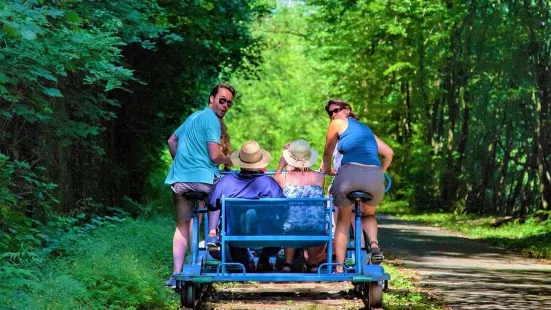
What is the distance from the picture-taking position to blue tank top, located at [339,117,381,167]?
36.6 ft

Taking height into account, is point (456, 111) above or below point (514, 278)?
above

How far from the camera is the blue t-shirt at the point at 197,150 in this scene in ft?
36.9

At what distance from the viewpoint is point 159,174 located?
34156mm

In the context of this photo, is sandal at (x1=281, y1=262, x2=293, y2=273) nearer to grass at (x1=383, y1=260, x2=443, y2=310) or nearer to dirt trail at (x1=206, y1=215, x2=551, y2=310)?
dirt trail at (x1=206, y1=215, x2=551, y2=310)

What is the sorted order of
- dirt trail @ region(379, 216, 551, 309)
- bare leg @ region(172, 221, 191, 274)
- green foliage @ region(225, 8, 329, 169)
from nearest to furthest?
1. bare leg @ region(172, 221, 191, 274)
2. dirt trail @ region(379, 216, 551, 309)
3. green foliage @ region(225, 8, 329, 169)

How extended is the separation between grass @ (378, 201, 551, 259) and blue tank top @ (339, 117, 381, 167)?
11.6 m

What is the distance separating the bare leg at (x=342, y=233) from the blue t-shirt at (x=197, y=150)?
4.36 ft

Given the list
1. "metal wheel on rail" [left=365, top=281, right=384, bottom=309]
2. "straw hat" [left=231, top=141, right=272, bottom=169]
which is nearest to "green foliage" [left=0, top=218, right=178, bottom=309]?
"straw hat" [left=231, top=141, right=272, bottom=169]

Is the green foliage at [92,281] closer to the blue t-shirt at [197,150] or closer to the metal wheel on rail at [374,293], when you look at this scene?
the blue t-shirt at [197,150]

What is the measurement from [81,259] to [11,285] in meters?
2.96

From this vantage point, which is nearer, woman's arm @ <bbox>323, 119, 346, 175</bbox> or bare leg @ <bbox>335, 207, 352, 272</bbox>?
bare leg @ <bbox>335, 207, 352, 272</bbox>

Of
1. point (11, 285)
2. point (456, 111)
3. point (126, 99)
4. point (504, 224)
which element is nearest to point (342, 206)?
point (11, 285)

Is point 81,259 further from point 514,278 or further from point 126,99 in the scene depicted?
point 126,99

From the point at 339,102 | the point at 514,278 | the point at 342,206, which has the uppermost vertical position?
the point at 339,102
